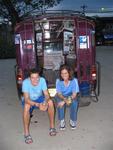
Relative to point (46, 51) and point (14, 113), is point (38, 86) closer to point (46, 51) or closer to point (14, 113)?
point (14, 113)

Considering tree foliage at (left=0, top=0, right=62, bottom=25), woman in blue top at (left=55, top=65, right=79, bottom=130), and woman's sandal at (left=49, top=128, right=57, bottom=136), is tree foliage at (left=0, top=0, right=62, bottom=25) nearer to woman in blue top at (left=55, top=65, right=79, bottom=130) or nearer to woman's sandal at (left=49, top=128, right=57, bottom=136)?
woman in blue top at (left=55, top=65, right=79, bottom=130)

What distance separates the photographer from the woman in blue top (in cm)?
783

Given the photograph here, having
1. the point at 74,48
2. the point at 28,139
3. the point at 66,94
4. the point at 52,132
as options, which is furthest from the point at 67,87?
the point at 74,48

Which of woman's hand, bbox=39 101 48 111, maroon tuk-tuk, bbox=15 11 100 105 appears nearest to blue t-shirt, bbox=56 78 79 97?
woman's hand, bbox=39 101 48 111

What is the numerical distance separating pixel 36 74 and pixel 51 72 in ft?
8.08

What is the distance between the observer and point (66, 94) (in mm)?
8000

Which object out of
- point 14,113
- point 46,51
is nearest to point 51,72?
point 46,51

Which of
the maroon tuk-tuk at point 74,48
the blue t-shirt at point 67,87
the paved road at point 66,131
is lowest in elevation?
the paved road at point 66,131

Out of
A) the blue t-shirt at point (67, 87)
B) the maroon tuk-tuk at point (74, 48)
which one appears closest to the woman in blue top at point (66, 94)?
the blue t-shirt at point (67, 87)

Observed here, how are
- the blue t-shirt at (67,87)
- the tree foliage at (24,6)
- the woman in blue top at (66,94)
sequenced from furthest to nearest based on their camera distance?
the tree foliage at (24,6) → the blue t-shirt at (67,87) → the woman in blue top at (66,94)

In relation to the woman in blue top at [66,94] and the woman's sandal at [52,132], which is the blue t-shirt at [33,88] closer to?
the woman in blue top at [66,94]

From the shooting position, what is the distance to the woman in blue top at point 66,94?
783 centimetres

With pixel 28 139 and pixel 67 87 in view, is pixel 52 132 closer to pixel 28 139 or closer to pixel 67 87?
pixel 28 139

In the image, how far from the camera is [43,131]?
791 centimetres
